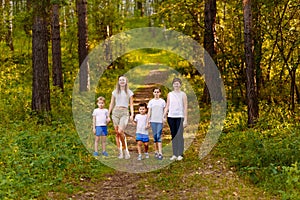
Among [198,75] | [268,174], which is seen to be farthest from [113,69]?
[268,174]

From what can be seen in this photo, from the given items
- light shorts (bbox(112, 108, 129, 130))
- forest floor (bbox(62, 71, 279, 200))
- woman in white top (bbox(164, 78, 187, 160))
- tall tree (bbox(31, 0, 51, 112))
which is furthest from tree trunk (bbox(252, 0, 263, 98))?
tall tree (bbox(31, 0, 51, 112))

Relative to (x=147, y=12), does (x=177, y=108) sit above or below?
below

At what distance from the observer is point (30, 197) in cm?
A: 814

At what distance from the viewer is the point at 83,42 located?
72.6 ft

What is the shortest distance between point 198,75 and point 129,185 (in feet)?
58.9

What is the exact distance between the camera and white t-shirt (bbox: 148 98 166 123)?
11219mm

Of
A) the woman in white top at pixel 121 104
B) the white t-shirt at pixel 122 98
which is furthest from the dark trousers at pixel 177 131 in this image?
the white t-shirt at pixel 122 98

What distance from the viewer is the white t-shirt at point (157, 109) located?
11.2 metres

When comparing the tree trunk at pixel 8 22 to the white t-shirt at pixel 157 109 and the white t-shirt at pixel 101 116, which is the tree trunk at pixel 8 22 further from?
the white t-shirt at pixel 157 109

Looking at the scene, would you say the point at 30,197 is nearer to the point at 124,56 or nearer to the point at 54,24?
the point at 54,24

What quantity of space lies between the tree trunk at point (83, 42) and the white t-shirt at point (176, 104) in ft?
38.8

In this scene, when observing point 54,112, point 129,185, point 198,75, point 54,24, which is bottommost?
point 129,185

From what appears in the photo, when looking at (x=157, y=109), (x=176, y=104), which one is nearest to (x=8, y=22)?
(x=157, y=109)

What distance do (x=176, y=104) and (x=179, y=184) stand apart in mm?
2445
